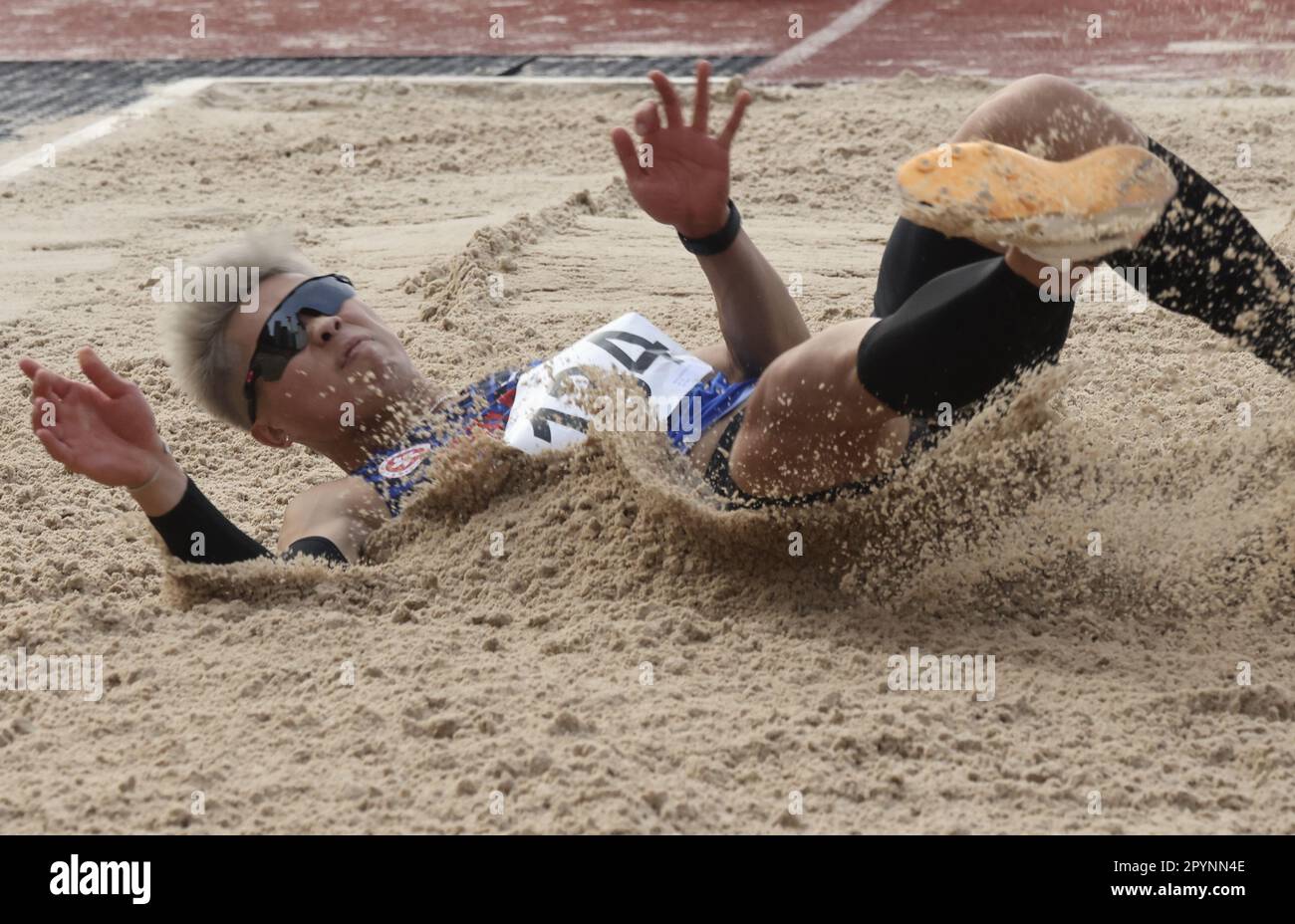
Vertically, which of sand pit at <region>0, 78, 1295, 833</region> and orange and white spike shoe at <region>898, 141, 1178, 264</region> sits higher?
orange and white spike shoe at <region>898, 141, 1178, 264</region>

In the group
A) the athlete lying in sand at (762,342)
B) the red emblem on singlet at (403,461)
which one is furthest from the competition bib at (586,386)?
the red emblem on singlet at (403,461)

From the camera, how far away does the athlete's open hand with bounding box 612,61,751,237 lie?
2.06 m

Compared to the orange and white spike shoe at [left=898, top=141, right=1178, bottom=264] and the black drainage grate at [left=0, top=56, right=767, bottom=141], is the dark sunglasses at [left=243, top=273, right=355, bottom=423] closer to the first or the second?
the orange and white spike shoe at [left=898, top=141, right=1178, bottom=264]

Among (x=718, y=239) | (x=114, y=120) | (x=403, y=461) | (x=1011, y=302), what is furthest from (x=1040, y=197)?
(x=114, y=120)

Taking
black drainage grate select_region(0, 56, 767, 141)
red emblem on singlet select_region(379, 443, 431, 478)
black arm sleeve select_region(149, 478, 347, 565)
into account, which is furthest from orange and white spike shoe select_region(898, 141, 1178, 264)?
black drainage grate select_region(0, 56, 767, 141)

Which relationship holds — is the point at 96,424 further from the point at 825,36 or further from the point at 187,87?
the point at 825,36

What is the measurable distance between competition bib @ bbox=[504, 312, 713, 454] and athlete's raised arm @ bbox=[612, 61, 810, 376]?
0.10 m

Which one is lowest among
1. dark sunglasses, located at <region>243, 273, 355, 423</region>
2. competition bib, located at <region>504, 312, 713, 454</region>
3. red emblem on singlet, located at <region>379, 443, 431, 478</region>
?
red emblem on singlet, located at <region>379, 443, 431, 478</region>

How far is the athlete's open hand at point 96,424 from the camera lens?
6.79ft

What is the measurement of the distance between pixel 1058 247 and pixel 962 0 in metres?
6.22

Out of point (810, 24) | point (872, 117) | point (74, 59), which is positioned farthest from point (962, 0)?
point (74, 59)

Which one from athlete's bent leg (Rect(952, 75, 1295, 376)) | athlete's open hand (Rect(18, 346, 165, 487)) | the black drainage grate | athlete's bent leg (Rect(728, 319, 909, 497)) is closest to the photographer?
athlete's bent leg (Rect(728, 319, 909, 497))

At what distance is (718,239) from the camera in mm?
2291

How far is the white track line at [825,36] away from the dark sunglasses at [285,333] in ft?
12.4
